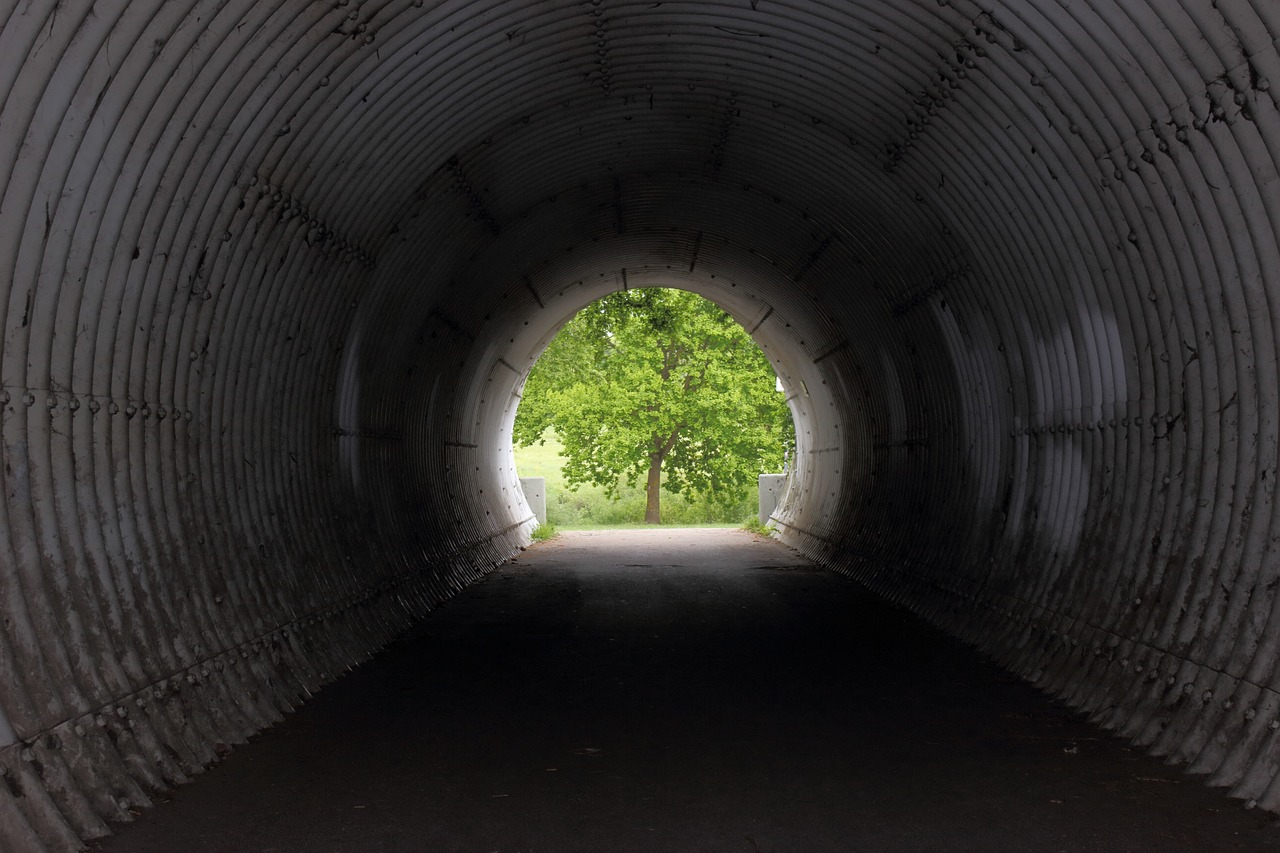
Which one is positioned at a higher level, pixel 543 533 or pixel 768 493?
pixel 768 493

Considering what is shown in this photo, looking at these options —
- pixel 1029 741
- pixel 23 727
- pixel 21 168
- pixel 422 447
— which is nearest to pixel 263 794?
pixel 23 727

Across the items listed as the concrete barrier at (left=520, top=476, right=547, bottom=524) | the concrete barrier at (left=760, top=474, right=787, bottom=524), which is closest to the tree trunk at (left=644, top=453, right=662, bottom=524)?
the concrete barrier at (left=520, top=476, right=547, bottom=524)

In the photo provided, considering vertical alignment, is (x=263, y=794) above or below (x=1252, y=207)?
below

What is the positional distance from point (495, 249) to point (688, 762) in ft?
25.8

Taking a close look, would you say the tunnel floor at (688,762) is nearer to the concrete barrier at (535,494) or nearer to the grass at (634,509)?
the concrete barrier at (535,494)

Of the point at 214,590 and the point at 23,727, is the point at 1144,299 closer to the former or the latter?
the point at 214,590

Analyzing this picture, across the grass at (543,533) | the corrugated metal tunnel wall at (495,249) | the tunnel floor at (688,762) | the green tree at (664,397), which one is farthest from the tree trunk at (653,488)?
the tunnel floor at (688,762)

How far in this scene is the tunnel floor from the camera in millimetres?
5234

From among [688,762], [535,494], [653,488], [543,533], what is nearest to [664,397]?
[653,488]

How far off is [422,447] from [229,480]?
7.01 meters

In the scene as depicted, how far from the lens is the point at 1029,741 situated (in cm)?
677

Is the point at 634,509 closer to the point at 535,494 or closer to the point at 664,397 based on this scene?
the point at 664,397

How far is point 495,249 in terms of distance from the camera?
13.3 m

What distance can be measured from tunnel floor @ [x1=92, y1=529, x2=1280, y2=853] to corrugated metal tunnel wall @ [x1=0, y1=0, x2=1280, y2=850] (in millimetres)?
350
